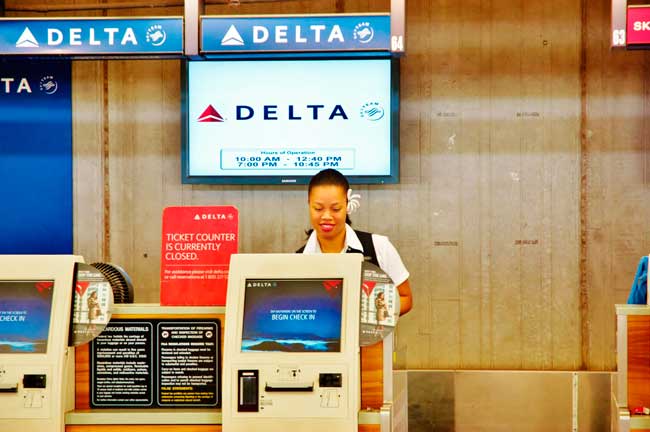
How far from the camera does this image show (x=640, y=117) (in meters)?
5.31

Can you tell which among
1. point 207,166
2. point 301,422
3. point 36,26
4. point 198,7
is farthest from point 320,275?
point 207,166

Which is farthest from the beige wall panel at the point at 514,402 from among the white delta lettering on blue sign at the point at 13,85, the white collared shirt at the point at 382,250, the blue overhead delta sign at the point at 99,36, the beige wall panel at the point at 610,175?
the white delta lettering on blue sign at the point at 13,85

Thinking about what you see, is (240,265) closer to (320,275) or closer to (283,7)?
(320,275)

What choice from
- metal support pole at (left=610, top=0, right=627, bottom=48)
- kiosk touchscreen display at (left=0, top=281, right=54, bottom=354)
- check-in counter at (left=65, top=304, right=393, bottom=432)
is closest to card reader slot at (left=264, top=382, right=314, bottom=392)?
check-in counter at (left=65, top=304, right=393, bottom=432)

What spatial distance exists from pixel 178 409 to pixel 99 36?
2296 millimetres

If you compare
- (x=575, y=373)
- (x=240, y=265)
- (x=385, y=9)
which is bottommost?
(x=575, y=373)

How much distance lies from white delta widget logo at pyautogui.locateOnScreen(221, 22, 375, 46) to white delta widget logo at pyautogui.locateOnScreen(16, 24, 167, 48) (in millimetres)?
467

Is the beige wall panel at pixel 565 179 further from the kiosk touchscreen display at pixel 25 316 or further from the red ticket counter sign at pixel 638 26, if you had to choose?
the kiosk touchscreen display at pixel 25 316

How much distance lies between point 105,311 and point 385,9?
3.39 meters

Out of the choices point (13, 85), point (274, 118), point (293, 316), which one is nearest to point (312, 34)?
point (274, 118)

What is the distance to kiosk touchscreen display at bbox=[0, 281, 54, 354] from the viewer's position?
2.50 meters

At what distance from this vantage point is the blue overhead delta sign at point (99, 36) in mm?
4219

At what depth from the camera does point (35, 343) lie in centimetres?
250

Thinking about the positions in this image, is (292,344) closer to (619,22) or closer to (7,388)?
(7,388)
